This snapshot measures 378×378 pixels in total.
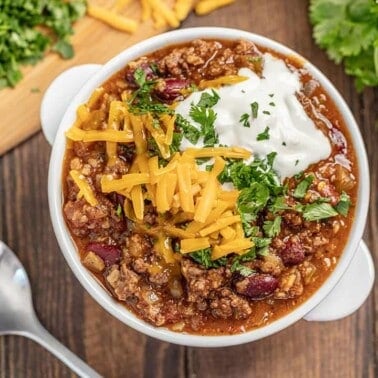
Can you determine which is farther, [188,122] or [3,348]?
[3,348]

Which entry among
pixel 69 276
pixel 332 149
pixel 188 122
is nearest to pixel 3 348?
pixel 69 276

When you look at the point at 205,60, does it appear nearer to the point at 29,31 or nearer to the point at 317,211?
the point at 317,211

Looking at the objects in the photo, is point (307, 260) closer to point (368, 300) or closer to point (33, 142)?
point (368, 300)

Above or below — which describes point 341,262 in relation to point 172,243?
below

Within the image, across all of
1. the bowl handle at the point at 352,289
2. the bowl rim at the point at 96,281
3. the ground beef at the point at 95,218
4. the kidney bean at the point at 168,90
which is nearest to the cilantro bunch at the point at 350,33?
the bowl rim at the point at 96,281

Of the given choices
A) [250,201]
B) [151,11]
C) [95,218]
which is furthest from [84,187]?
[151,11]

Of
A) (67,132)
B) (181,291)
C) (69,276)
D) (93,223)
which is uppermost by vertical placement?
(67,132)

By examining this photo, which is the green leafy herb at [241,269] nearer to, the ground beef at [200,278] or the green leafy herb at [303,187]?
the ground beef at [200,278]
